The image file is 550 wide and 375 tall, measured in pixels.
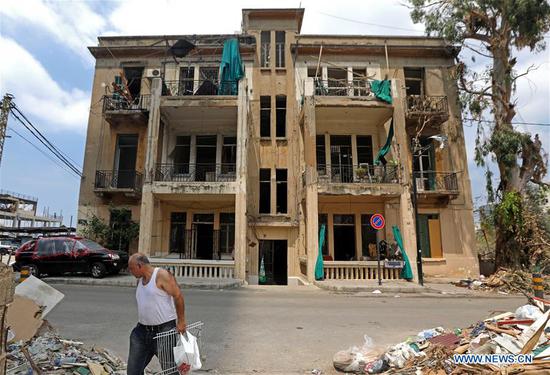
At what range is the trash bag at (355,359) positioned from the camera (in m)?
4.92

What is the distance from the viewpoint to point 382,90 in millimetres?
16750

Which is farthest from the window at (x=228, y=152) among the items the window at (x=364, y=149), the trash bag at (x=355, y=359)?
the trash bag at (x=355, y=359)

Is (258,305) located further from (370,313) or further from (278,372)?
(278,372)

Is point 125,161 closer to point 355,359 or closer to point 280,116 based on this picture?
point 280,116

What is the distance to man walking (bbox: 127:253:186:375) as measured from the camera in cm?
352

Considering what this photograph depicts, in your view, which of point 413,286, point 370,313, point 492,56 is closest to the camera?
point 370,313

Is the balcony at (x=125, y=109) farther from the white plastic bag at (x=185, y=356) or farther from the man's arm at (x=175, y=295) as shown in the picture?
the white plastic bag at (x=185, y=356)

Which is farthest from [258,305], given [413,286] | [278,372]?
[413,286]

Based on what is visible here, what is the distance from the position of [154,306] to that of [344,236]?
52.2ft

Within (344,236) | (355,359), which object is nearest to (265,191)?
(344,236)

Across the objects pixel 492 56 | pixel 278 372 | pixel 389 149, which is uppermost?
pixel 492 56

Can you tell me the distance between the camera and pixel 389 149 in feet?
59.0

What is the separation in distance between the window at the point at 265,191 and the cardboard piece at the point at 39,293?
14.7 m

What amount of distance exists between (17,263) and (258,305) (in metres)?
12.1
